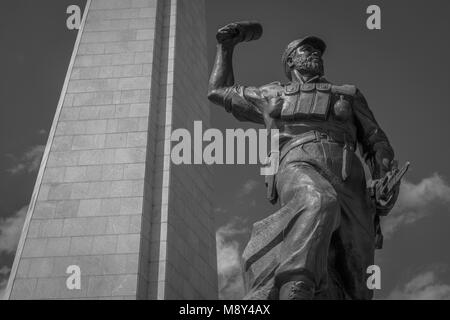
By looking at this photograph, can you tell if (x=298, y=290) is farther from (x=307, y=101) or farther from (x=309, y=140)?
(x=307, y=101)

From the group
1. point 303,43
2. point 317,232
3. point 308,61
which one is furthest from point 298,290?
point 303,43

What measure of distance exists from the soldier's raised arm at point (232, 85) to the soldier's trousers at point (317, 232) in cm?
91

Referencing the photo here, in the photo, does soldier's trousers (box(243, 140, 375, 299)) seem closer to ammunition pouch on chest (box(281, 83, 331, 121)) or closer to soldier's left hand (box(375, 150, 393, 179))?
soldier's left hand (box(375, 150, 393, 179))

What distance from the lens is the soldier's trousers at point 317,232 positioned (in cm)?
452

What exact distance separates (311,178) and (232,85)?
1.79 metres

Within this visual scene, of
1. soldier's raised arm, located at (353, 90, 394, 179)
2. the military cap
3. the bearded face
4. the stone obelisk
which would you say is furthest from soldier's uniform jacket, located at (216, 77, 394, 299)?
the stone obelisk

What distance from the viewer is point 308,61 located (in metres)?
6.12

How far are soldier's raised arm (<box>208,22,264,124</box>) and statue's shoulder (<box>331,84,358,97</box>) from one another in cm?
74

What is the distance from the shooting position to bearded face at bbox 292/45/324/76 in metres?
6.11

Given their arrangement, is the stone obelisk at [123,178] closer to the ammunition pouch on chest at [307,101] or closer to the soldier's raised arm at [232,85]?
the soldier's raised arm at [232,85]

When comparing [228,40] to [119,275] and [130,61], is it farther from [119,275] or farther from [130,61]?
[130,61]

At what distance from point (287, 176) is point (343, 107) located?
3.30 feet
